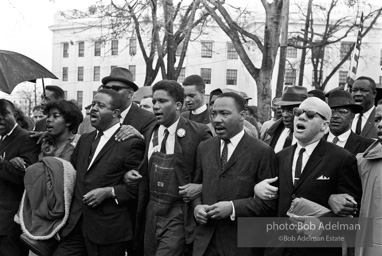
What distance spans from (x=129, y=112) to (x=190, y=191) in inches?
68.9

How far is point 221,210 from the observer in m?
5.45

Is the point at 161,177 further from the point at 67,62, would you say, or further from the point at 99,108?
the point at 67,62

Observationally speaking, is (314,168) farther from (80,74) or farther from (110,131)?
(80,74)

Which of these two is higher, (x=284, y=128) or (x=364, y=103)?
(x=364, y=103)

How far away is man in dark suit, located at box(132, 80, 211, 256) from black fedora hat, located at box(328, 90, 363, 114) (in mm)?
1557

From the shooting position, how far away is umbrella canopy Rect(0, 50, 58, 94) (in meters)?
6.76

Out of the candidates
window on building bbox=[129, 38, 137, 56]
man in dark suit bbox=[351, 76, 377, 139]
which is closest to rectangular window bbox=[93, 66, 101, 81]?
window on building bbox=[129, 38, 137, 56]

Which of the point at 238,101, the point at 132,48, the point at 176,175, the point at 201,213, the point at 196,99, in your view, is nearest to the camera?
the point at 201,213

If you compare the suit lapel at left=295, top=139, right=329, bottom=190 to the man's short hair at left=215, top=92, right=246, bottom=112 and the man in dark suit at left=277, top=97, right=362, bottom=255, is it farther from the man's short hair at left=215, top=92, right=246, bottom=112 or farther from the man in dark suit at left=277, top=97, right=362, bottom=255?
the man's short hair at left=215, top=92, right=246, bottom=112

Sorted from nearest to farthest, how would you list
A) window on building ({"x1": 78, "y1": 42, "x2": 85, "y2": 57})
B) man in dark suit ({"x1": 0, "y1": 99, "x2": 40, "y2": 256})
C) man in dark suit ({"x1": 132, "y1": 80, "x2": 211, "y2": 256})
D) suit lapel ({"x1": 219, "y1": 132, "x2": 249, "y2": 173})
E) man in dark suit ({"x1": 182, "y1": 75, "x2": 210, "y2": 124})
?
suit lapel ({"x1": 219, "y1": 132, "x2": 249, "y2": 173}) → man in dark suit ({"x1": 132, "y1": 80, "x2": 211, "y2": 256}) → man in dark suit ({"x1": 0, "y1": 99, "x2": 40, "y2": 256}) → man in dark suit ({"x1": 182, "y1": 75, "x2": 210, "y2": 124}) → window on building ({"x1": 78, "y1": 42, "x2": 85, "y2": 57})

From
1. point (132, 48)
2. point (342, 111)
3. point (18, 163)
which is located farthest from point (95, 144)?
point (132, 48)

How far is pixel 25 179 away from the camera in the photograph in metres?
6.66

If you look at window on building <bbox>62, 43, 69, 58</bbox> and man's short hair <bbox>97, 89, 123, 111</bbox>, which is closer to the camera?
man's short hair <bbox>97, 89, 123, 111</bbox>

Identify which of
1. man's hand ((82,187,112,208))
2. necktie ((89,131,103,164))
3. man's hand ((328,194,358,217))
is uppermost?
necktie ((89,131,103,164))
